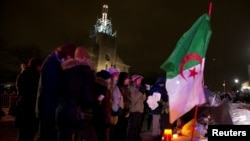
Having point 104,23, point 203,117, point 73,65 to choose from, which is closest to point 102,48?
point 104,23

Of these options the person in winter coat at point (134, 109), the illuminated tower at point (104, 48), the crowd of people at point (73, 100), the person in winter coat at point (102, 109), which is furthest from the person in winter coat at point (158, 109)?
the illuminated tower at point (104, 48)

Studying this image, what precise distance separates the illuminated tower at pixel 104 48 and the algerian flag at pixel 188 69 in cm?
7062

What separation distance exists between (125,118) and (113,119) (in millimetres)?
1165

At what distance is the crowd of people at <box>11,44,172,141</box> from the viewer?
16.8 ft

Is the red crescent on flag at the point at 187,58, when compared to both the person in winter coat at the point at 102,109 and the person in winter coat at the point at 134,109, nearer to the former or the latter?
the person in winter coat at the point at 102,109

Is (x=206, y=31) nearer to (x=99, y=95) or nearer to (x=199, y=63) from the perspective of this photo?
(x=199, y=63)

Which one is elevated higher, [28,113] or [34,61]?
[34,61]

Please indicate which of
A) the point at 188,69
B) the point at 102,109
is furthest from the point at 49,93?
the point at 188,69

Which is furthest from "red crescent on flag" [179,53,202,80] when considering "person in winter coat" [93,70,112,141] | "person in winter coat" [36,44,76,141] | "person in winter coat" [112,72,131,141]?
"person in winter coat" [36,44,76,141]

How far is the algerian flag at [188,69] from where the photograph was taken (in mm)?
6488

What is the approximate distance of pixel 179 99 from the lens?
655 centimetres

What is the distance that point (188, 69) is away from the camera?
6680 mm

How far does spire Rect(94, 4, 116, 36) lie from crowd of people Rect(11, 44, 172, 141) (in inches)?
2917

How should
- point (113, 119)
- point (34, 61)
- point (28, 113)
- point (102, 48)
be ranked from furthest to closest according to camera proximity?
point (102, 48) < point (113, 119) < point (34, 61) < point (28, 113)
